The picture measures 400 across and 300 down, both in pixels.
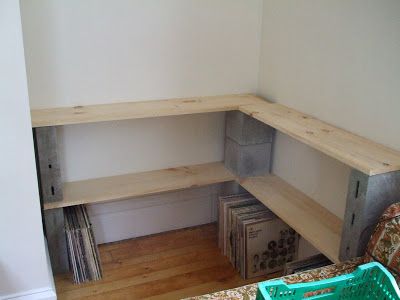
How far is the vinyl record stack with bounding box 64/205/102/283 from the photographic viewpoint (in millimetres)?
2168

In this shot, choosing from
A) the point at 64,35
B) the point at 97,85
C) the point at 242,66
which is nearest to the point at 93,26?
the point at 64,35

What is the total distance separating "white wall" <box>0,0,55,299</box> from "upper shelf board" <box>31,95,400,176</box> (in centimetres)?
23

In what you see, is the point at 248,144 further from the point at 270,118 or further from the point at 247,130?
the point at 270,118

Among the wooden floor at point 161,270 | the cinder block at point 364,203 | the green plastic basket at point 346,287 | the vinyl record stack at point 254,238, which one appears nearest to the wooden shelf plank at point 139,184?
the vinyl record stack at point 254,238

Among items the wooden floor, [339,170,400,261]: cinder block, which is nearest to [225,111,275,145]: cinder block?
A: the wooden floor

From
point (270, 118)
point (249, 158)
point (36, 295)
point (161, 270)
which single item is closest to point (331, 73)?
point (270, 118)

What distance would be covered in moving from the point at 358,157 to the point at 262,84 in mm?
1037

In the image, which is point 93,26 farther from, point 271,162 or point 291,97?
point 271,162

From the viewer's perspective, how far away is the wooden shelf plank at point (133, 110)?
1.97m

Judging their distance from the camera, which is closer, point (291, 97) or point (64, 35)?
point (64, 35)

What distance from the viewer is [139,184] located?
2336 millimetres

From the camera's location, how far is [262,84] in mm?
2498

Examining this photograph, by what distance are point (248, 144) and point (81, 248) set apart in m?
1.06

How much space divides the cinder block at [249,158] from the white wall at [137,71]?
185 mm
